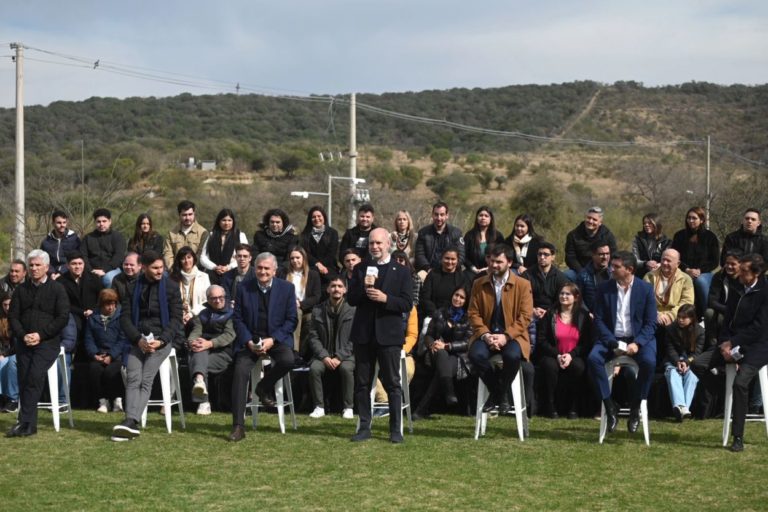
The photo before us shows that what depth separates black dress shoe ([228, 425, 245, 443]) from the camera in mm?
9098

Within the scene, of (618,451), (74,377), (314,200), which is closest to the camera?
(618,451)

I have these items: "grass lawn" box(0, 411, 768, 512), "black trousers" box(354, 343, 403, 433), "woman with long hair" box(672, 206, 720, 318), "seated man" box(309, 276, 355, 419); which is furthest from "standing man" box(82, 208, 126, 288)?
"woman with long hair" box(672, 206, 720, 318)

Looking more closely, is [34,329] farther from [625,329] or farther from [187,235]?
[625,329]

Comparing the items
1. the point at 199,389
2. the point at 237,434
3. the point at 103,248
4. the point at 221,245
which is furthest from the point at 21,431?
the point at 221,245

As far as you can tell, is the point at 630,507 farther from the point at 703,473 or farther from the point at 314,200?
the point at 314,200

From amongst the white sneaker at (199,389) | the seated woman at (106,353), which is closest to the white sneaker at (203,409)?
the white sneaker at (199,389)

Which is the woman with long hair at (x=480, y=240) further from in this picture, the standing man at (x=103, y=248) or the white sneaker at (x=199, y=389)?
the standing man at (x=103, y=248)

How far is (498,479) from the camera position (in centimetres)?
755

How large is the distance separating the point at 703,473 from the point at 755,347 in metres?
1.52

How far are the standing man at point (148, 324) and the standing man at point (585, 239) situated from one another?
456 cm

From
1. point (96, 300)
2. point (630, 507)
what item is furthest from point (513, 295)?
point (96, 300)

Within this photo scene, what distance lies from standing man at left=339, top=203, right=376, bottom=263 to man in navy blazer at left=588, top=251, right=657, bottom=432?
351 cm

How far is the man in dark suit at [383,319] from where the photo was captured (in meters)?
8.95

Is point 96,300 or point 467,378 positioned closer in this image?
point 467,378
